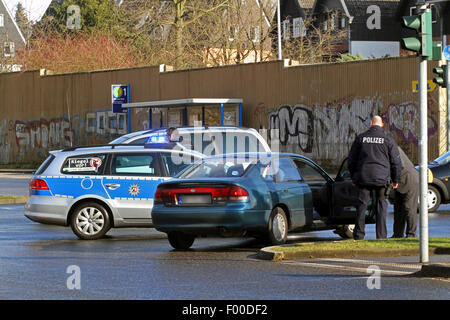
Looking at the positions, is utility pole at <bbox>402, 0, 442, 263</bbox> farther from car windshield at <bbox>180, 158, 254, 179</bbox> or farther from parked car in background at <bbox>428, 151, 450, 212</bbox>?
parked car in background at <bbox>428, 151, 450, 212</bbox>

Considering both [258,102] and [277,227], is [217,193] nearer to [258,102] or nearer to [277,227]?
[277,227]

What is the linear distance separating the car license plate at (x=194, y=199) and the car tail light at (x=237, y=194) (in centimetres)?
31

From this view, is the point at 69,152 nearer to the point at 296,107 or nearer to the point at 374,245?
the point at 374,245

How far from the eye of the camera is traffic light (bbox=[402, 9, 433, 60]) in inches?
414

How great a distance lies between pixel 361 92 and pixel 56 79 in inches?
775

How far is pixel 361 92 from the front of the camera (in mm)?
35844

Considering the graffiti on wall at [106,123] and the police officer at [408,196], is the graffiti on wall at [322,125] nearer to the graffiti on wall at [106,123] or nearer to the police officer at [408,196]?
the graffiti on wall at [106,123]

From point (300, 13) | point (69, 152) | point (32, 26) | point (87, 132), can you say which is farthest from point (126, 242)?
point (300, 13)

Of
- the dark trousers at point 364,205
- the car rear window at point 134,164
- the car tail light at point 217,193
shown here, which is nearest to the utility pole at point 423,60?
the dark trousers at point 364,205

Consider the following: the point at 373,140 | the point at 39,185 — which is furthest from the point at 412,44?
the point at 39,185

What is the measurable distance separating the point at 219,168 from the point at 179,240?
118cm

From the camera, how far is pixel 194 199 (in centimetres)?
1302

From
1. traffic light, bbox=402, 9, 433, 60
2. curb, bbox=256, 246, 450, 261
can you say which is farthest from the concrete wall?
traffic light, bbox=402, 9, 433, 60

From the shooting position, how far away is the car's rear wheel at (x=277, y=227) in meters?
13.2
